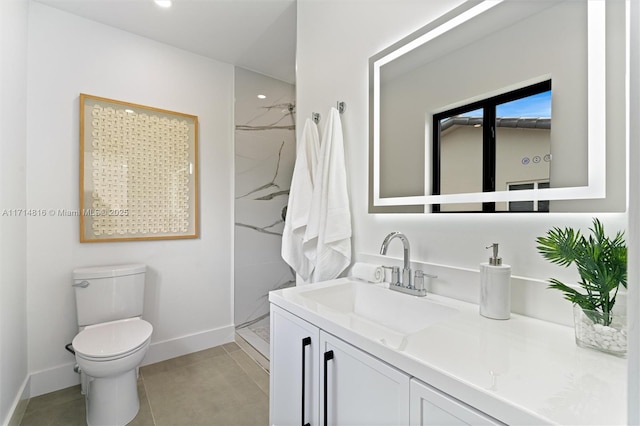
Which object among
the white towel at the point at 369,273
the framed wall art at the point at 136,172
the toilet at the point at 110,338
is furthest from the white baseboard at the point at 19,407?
the white towel at the point at 369,273

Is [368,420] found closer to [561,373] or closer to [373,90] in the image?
[561,373]

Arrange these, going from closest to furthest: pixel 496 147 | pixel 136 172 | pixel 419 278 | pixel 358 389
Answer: pixel 358 389, pixel 496 147, pixel 419 278, pixel 136 172

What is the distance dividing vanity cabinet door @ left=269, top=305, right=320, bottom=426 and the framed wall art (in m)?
1.60

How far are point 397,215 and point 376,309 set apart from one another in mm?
410

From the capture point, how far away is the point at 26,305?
6.20 ft

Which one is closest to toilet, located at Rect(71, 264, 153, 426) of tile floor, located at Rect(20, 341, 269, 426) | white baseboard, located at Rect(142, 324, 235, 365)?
tile floor, located at Rect(20, 341, 269, 426)

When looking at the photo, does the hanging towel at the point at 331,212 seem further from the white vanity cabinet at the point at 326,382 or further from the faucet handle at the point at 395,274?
the white vanity cabinet at the point at 326,382

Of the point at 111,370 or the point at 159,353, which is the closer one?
the point at 111,370

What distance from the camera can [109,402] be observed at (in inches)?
64.0

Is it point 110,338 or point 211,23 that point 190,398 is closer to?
point 110,338

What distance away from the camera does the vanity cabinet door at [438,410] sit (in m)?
0.56

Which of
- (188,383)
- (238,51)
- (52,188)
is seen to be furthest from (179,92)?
(188,383)

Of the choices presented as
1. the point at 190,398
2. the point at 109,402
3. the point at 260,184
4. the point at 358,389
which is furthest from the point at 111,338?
the point at 260,184

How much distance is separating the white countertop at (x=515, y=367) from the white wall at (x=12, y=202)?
1.71m
